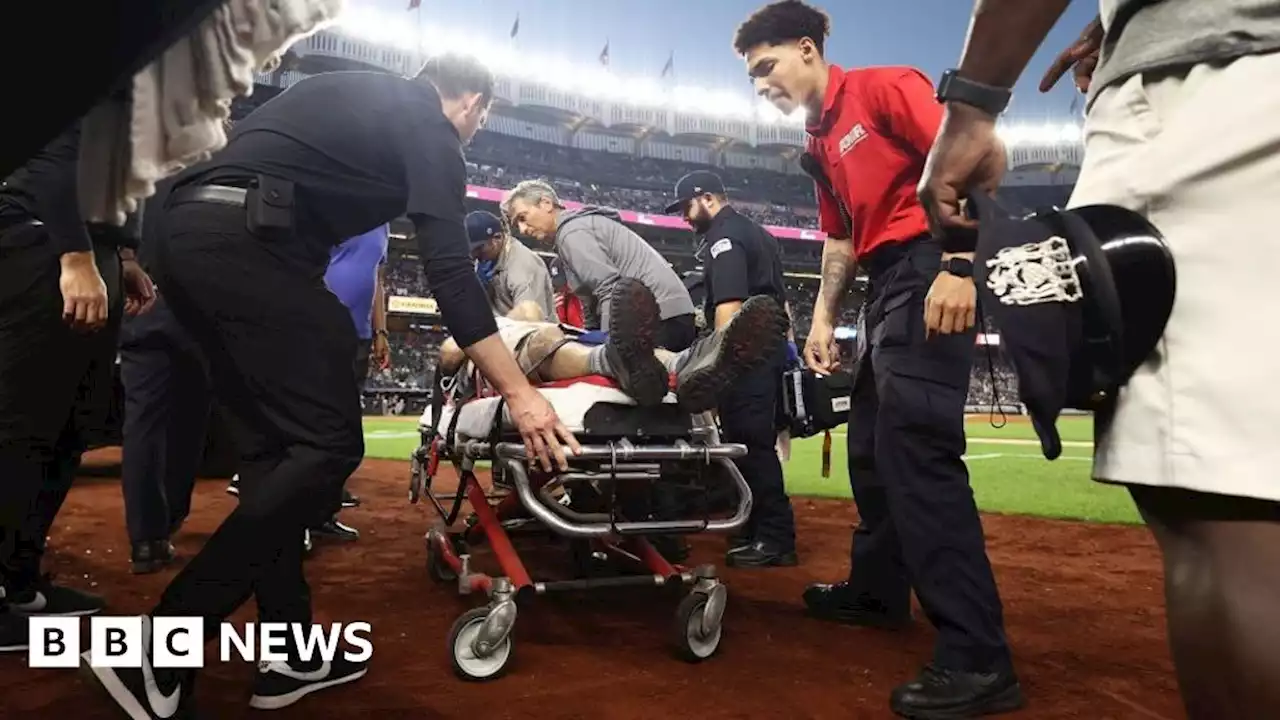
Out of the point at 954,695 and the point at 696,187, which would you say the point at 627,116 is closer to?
the point at 696,187

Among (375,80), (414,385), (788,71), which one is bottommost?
(414,385)

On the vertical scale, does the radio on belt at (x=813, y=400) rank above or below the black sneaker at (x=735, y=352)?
below

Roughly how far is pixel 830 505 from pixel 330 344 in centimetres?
464

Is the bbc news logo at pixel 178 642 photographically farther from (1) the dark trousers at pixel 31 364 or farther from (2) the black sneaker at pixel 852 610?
(2) the black sneaker at pixel 852 610

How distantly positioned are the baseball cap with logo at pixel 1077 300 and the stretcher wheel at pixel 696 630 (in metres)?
1.75

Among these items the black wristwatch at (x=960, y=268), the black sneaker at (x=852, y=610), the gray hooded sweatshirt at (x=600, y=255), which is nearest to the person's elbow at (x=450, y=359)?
the gray hooded sweatshirt at (x=600, y=255)

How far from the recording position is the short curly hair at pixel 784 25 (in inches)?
109

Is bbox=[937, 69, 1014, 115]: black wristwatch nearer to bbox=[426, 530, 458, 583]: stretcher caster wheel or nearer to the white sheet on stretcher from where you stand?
the white sheet on stretcher

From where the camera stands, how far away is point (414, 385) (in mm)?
26984

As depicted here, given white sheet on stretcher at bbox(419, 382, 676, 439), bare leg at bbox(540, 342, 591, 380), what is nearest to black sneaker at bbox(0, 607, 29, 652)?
white sheet on stretcher at bbox(419, 382, 676, 439)

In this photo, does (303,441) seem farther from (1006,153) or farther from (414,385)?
(414,385)

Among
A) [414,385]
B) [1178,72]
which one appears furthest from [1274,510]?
[414,385]

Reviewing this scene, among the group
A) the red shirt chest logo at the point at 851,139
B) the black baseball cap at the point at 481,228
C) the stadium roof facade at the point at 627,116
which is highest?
the stadium roof facade at the point at 627,116

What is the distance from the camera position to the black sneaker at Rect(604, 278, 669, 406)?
8.07 feet
